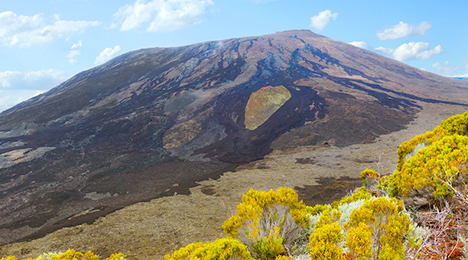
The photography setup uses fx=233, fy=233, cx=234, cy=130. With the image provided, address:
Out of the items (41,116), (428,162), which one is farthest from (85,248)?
(41,116)

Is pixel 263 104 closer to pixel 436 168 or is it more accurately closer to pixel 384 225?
pixel 436 168

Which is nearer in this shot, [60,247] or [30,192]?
[60,247]

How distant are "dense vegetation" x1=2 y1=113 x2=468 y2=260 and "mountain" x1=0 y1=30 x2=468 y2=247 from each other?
11.1 m

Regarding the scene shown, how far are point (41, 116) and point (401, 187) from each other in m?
49.8

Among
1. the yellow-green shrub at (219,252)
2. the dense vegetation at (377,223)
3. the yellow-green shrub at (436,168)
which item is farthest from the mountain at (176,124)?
the yellow-green shrub at (436,168)

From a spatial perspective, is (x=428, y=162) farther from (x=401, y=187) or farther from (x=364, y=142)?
(x=364, y=142)

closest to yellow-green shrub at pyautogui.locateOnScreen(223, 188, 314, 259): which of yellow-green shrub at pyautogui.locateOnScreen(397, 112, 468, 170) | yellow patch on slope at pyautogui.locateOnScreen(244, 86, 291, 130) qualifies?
yellow-green shrub at pyautogui.locateOnScreen(397, 112, 468, 170)

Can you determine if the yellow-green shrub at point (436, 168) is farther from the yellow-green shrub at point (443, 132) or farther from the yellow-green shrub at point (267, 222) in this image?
the yellow-green shrub at point (443, 132)

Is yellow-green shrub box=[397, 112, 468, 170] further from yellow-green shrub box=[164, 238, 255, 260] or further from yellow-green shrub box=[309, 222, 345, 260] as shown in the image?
yellow-green shrub box=[164, 238, 255, 260]

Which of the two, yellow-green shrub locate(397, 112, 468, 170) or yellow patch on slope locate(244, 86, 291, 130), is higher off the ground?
yellow patch on slope locate(244, 86, 291, 130)

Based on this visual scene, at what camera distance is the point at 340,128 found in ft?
90.7

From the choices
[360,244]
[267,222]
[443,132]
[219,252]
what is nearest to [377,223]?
[360,244]

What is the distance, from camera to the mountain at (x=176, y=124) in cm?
1684

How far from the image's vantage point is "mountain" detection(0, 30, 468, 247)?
55.3ft
